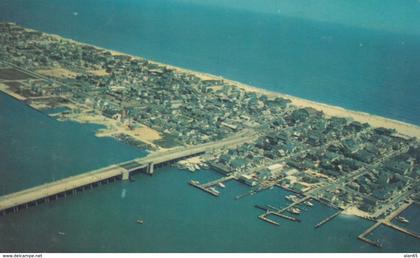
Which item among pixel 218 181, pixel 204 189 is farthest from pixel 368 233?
pixel 204 189

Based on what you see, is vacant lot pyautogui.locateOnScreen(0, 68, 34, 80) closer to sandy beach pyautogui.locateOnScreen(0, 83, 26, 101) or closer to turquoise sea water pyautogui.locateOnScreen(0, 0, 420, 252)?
sandy beach pyautogui.locateOnScreen(0, 83, 26, 101)

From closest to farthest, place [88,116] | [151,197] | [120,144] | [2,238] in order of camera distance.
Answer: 1. [2,238]
2. [151,197]
3. [120,144]
4. [88,116]

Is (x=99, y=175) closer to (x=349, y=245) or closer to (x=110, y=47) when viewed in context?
(x=349, y=245)

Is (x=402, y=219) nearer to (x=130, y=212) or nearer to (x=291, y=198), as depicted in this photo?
(x=291, y=198)

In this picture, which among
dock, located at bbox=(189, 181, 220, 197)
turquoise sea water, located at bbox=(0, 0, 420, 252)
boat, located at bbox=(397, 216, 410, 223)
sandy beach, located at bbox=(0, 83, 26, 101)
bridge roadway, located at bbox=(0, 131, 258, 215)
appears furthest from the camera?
sandy beach, located at bbox=(0, 83, 26, 101)

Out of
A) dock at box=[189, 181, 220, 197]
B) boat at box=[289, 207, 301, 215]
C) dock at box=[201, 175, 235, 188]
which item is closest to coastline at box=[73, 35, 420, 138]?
dock at box=[201, 175, 235, 188]

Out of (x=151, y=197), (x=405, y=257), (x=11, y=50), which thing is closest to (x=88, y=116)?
(x=151, y=197)

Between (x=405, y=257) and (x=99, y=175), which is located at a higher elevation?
(x=405, y=257)

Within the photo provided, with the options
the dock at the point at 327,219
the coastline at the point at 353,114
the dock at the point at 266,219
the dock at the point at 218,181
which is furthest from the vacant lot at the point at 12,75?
the dock at the point at 327,219
